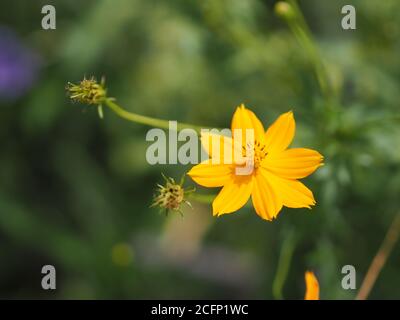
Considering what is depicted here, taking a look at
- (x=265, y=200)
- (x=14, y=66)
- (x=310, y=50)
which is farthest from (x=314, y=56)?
(x=14, y=66)

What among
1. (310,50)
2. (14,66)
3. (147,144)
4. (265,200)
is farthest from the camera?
(14,66)

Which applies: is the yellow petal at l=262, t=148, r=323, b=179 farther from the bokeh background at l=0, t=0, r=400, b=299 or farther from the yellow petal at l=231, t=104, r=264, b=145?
the bokeh background at l=0, t=0, r=400, b=299

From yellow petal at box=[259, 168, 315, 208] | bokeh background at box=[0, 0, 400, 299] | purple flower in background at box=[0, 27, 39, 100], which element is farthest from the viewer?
purple flower in background at box=[0, 27, 39, 100]

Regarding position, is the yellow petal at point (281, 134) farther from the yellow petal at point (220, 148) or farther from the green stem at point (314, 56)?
the green stem at point (314, 56)

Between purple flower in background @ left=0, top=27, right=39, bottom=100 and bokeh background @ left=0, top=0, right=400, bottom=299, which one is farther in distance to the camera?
purple flower in background @ left=0, top=27, right=39, bottom=100

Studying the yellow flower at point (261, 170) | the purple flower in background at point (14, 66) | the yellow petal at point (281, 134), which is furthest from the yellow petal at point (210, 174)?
the purple flower in background at point (14, 66)

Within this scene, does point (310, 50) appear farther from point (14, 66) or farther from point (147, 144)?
point (14, 66)

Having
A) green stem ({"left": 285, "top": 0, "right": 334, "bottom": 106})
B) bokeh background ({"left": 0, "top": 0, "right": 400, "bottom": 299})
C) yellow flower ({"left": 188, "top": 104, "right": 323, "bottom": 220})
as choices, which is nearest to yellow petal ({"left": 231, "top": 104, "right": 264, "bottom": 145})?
yellow flower ({"left": 188, "top": 104, "right": 323, "bottom": 220})
